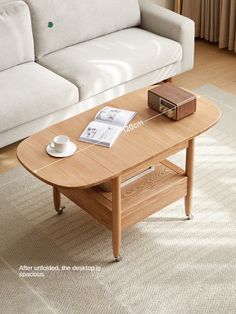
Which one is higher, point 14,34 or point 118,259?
point 14,34

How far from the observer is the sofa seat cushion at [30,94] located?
142 inches

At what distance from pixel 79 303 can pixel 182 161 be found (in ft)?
4.07

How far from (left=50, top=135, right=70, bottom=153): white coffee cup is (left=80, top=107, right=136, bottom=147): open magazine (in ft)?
0.38

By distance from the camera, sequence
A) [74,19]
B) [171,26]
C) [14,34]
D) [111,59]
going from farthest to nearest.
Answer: [171,26]
[74,19]
[111,59]
[14,34]

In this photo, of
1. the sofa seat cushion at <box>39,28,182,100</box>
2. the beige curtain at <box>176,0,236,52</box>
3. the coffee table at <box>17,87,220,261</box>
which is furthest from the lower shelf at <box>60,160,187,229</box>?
the beige curtain at <box>176,0,236,52</box>

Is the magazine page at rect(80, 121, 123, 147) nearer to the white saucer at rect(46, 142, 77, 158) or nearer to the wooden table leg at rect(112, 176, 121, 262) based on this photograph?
the white saucer at rect(46, 142, 77, 158)

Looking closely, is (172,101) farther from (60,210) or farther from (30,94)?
(30,94)

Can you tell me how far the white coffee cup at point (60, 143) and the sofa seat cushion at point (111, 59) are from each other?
1.04 meters

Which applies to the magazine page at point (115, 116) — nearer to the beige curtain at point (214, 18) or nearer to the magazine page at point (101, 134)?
the magazine page at point (101, 134)

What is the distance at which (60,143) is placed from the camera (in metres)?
2.84

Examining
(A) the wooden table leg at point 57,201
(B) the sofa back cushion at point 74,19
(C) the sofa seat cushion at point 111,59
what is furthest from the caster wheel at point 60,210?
(B) the sofa back cushion at point 74,19

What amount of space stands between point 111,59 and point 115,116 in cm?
103

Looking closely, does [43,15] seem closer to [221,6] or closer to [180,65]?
[180,65]

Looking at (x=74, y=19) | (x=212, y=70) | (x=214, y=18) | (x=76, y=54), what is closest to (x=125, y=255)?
(x=76, y=54)
